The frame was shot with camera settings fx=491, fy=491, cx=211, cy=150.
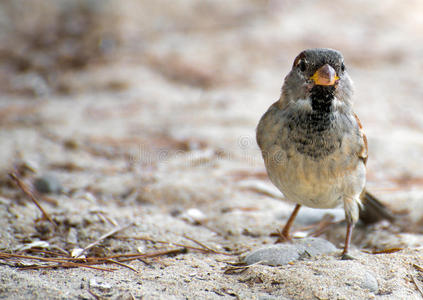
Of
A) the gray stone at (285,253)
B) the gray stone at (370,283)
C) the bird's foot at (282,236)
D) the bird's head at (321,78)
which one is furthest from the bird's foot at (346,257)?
the bird's head at (321,78)

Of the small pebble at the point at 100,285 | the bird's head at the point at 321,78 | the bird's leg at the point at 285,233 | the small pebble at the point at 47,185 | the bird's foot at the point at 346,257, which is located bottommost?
the small pebble at the point at 47,185

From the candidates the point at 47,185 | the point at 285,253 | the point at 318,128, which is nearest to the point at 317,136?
the point at 318,128

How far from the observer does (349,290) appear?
248 centimetres

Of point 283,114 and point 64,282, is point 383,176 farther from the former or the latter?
point 64,282

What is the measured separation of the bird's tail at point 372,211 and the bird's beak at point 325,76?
113 cm

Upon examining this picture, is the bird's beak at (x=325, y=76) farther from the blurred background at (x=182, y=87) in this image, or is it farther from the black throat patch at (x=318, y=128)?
the blurred background at (x=182, y=87)

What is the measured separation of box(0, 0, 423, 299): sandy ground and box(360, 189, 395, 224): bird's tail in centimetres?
6

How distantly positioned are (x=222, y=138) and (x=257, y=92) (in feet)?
4.38

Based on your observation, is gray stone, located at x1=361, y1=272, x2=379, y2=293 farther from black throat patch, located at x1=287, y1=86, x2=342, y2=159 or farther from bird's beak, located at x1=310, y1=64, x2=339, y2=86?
bird's beak, located at x1=310, y1=64, x2=339, y2=86

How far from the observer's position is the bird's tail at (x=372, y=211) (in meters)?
3.64

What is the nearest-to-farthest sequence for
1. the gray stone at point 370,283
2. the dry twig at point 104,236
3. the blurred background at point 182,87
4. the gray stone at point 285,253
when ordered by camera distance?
the gray stone at point 370,283 < the gray stone at point 285,253 < the dry twig at point 104,236 < the blurred background at point 182,87

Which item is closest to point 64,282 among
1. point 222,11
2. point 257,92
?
point 257,92

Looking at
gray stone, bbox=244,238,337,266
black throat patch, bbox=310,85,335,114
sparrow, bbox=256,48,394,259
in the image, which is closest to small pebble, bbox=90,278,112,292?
gray stone, bbox=244,238,337,266

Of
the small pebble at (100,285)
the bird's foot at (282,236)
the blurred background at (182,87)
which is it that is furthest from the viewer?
the blurred background at (182,87)
